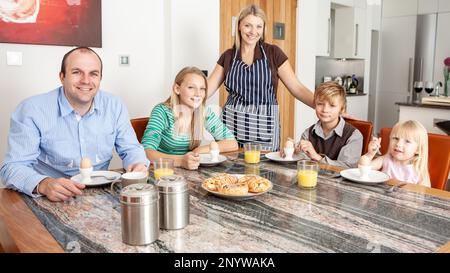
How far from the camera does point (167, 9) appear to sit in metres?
3.49

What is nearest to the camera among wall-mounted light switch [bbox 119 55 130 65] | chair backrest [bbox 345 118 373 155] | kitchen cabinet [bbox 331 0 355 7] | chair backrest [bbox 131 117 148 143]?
chair backrest [bbox 345 118 373 155]

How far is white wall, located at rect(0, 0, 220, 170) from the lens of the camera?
2908mm

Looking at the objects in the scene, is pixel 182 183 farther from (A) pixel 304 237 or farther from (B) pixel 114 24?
(B) pixel 114 24

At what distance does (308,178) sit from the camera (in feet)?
4.81

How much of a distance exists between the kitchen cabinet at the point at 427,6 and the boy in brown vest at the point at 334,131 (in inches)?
174

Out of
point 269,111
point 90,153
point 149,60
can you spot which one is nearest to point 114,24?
point 149,60

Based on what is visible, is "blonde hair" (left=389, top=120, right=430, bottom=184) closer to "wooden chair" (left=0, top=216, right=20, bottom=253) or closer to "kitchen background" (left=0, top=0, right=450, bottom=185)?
"wooden chair" (left=0, top=216, right=20, bottom=253)

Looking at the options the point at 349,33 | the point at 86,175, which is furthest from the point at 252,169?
the point at 349,33

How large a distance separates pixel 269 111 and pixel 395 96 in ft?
13.9

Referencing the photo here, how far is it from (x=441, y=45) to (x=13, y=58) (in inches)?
206

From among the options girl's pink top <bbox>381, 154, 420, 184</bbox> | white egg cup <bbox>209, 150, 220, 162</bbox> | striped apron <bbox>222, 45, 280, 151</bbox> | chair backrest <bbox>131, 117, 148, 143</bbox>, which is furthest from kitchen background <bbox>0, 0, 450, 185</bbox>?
girl's pink top <bbox>381, 154, 420, 184</bbox>

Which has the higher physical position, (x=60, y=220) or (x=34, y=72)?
(x=34, y=72)

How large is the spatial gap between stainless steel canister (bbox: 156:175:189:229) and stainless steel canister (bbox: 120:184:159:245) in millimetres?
79
